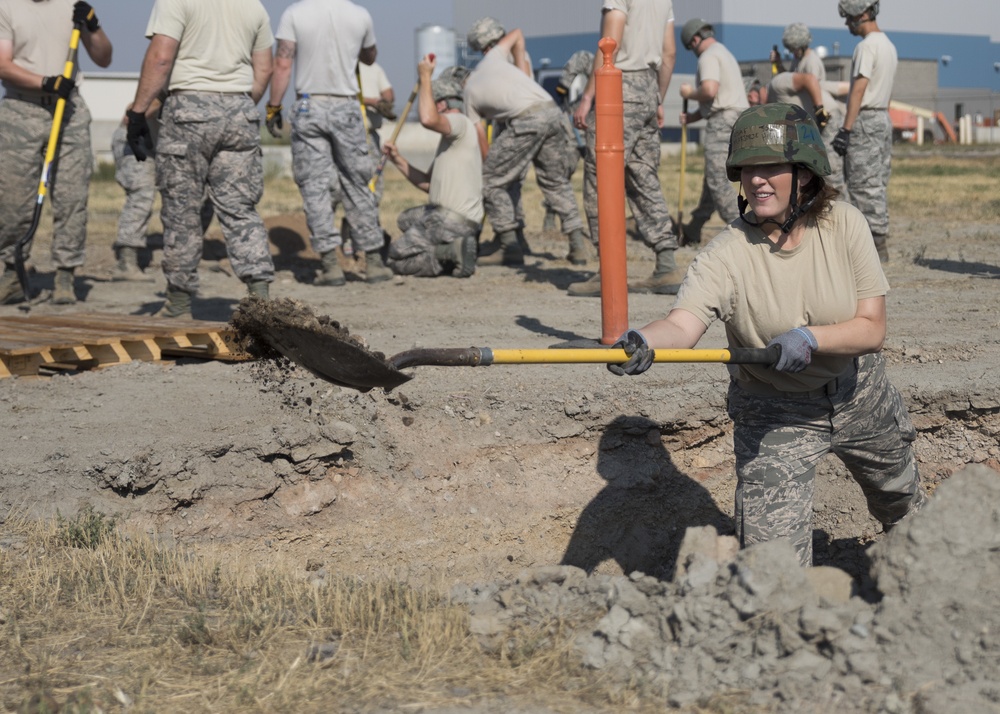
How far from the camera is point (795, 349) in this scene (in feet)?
10.7

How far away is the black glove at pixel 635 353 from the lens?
10.6 feet

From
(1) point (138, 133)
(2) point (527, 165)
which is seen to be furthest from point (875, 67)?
(1) point (138, 133)

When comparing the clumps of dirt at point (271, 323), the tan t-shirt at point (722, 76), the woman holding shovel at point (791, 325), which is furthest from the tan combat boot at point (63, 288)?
the woman holding shovel at point (791, 325)

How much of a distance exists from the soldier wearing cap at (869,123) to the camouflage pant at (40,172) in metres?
5.57

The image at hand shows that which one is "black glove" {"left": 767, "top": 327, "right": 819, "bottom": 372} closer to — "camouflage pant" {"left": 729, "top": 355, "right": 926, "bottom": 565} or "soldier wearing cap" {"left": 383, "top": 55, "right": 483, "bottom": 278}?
"camouflage pant" {"left": 729, "top": 355, "right": 926, "bottom": 565}

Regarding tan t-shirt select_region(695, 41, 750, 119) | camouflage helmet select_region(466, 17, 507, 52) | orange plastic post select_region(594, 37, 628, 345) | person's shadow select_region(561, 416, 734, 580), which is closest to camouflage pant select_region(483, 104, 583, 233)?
camouflage helmet select_region(466, 17, 507, 52)

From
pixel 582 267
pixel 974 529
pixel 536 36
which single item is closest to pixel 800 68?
pixel 582 267

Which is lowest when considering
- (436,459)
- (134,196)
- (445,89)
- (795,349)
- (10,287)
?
(436,459)

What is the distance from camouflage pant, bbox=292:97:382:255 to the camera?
8.26 meters

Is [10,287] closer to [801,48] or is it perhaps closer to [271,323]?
[271,323]

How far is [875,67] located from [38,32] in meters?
6.04

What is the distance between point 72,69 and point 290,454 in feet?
12.7

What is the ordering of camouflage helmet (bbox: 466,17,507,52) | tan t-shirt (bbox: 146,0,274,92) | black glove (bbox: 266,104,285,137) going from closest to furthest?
tan t-shirt (bbox: 146,0,274,92), black glove (bbox: 266,104,285,137), camouflage helmet (bbox: 466,17,507,52)

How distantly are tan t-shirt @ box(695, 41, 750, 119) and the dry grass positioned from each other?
23.2 feet
